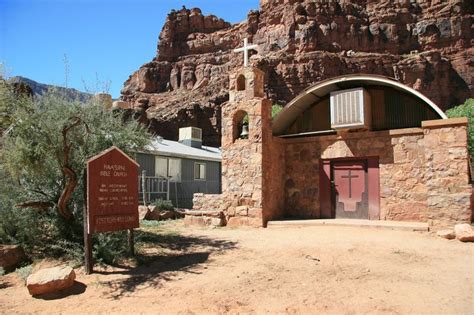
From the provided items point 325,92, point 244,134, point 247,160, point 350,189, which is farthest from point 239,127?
point 350,189

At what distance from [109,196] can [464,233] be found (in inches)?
312

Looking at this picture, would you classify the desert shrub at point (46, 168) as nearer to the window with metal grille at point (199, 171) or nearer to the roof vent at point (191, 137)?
the window with metal grille at point (199, 171)

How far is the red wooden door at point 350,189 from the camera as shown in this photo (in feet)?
39.4

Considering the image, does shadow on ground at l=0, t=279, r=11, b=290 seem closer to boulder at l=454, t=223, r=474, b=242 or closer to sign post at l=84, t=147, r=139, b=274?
sign post at l=84, t=147, r=139, b=274

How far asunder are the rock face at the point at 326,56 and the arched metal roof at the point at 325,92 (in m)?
37.8

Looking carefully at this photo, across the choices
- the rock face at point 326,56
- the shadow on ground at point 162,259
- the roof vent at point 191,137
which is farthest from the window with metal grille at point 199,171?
the rock face at point 326,56

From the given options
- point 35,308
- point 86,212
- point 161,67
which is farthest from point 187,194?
point 161,67

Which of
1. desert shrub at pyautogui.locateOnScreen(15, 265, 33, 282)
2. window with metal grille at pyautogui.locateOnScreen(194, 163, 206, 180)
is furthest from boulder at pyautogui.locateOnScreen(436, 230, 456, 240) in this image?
window with metal grille at pyautogui.locateOnScreen(194, 163, 206, 180)

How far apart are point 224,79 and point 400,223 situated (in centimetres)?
5259

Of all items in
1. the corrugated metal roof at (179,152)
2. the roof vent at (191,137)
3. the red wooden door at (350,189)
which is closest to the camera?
the red wooden door at (350,189)

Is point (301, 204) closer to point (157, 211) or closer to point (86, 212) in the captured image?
point (157, 211)

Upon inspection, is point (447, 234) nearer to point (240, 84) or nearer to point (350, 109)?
point (350, 109)

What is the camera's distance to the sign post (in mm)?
6484

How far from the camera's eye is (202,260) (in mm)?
7395
